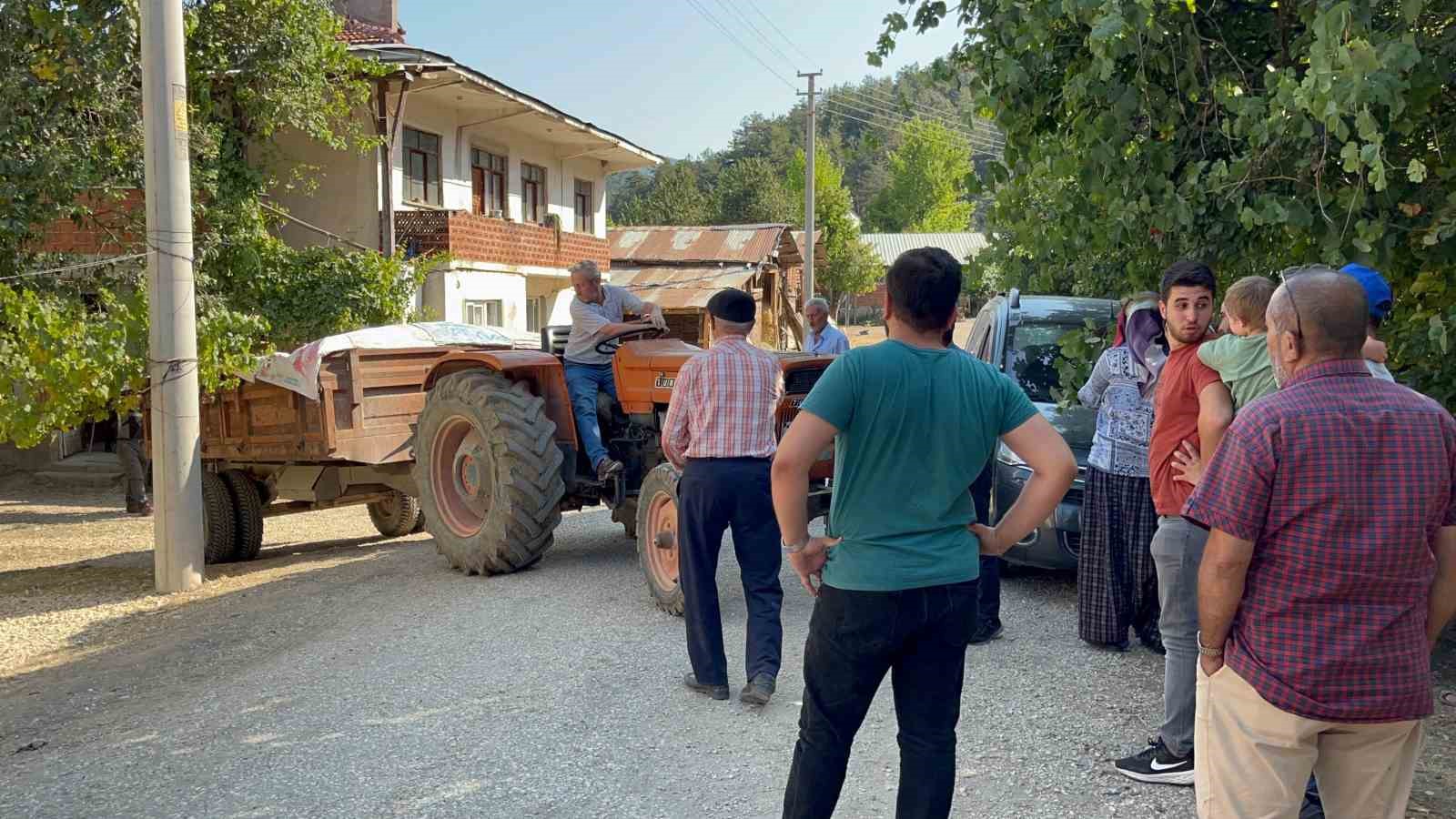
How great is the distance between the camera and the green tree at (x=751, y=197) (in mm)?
58469

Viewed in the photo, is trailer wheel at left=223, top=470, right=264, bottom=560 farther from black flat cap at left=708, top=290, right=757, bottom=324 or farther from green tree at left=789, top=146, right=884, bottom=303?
green tree at left=789, top=146, right=884, bottom=303

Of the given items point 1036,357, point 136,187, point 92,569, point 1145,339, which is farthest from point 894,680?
point 136,187

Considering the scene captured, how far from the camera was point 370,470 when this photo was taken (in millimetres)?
9914

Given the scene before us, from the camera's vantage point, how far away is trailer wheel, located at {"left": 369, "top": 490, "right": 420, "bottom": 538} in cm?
1184

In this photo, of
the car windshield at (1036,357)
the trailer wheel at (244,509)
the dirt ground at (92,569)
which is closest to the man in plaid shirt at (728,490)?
the car windshield at (1036,357)

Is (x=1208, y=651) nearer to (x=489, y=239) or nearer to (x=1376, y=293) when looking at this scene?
(x=1376, y=293)

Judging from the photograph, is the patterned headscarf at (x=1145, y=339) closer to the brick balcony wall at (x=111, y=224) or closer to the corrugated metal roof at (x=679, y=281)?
the brick balcony wall at (x=111, y=224)

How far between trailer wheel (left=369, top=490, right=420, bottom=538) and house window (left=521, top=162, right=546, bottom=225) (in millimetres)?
12806

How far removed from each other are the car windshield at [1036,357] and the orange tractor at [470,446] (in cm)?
135

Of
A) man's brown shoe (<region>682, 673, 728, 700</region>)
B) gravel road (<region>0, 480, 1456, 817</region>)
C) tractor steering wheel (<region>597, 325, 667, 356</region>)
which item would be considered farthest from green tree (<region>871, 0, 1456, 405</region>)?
man's brown shoe (<region>682, 673, 728, 700</region>)

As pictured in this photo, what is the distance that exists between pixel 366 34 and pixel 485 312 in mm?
5540

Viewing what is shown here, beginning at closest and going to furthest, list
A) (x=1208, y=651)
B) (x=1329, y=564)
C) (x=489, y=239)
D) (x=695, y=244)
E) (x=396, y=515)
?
1. (x=1329, y=564)
2. (x=1208, y=651)
3. (x=396, y=515)
4. (x=489, y=239)
5. (x=695, y=244)

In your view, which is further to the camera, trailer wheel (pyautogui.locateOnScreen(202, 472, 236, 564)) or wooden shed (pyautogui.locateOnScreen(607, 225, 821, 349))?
wooden shed (pyautogui.locateOnScreen(607, 225, 821, 349))

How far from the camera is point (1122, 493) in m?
5.56
